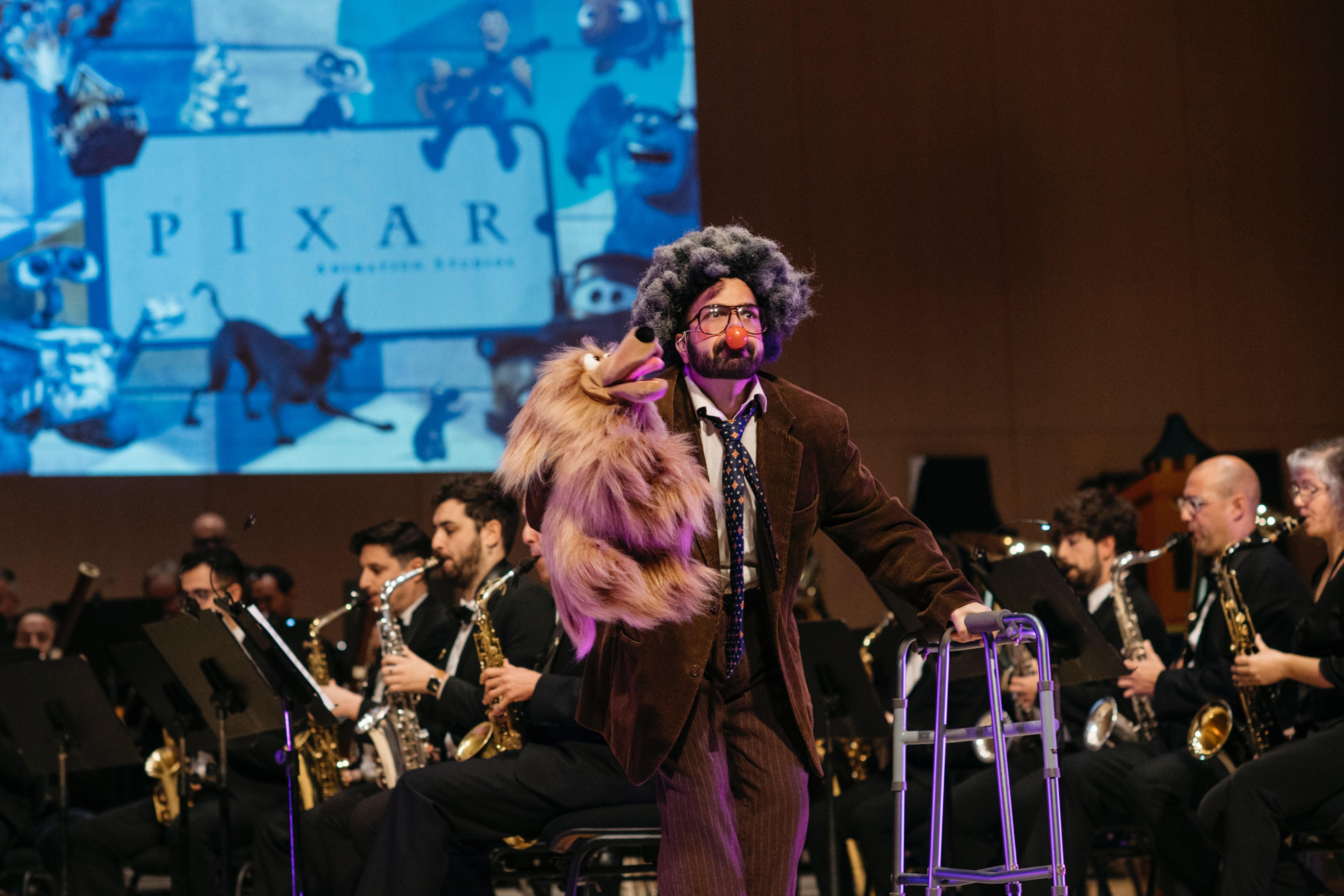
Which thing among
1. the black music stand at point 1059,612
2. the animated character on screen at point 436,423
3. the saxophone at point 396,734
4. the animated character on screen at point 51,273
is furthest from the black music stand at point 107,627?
the black music stand at point 1059,612

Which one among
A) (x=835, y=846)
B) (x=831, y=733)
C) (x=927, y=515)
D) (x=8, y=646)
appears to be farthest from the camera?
(x=927, y=515)

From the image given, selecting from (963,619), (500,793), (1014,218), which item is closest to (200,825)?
(500,793)

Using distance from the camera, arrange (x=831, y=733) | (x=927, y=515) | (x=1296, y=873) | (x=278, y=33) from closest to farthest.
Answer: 1. (x=1296, y=873)
2. (x=831, y=733)
3. (x=278, y=33)
4. (x=927, y=515)

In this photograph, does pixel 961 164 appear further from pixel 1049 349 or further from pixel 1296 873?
pixel 1296 873

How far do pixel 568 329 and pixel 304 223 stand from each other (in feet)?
4.66

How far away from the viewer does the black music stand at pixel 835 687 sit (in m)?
3.85

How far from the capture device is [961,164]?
7.82 m

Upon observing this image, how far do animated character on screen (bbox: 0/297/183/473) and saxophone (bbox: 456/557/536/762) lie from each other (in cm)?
379

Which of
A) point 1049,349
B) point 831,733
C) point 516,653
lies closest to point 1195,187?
point 1049,349

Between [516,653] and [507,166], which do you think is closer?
[516,653]

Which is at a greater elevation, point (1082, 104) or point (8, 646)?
point (1082, 104)

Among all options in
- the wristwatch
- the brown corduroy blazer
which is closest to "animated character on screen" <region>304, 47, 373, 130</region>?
the wristwatch

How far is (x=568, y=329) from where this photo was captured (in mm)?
7129

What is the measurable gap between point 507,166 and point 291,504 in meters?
2.11
